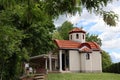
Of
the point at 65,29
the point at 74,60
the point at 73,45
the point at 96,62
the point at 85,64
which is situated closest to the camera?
the point at 85,64

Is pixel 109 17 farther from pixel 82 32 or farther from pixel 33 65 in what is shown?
pixel 82 32

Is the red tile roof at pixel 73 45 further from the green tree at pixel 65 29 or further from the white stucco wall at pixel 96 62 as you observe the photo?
the green tree at pixel 65 29

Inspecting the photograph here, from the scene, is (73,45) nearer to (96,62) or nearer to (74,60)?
(74,60)

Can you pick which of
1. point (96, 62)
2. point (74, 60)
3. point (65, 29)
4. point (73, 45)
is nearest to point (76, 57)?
point (74, 60)

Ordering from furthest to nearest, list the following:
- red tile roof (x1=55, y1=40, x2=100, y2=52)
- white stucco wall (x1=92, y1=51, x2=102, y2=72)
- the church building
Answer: white stucco wall (x1=92, y1=51, x2=102, y2=72) < the church building < red tile roof (x1=55, y1=40, x2=100, y2=52)

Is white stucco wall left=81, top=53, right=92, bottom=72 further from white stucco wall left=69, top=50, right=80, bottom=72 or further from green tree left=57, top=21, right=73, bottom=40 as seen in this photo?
green tree left=57, top=21, right=73, bottom=40

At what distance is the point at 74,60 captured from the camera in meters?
45.2

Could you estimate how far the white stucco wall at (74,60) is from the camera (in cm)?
4478

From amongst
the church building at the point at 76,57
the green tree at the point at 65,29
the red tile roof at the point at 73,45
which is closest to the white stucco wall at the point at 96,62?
the church building at the point at 76,57

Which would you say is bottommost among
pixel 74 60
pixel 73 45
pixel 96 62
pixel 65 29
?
pixel 96 62

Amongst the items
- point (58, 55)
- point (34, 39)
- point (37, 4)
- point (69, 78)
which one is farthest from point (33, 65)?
point (37, 4)

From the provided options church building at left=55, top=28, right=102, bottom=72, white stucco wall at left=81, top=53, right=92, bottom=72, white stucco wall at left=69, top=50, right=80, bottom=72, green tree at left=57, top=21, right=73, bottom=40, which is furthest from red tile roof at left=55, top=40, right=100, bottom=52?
green tree at left=57, top=21, right=73, bottom=40

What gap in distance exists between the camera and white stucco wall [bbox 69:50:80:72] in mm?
44781

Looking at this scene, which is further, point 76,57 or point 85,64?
point 76,57
